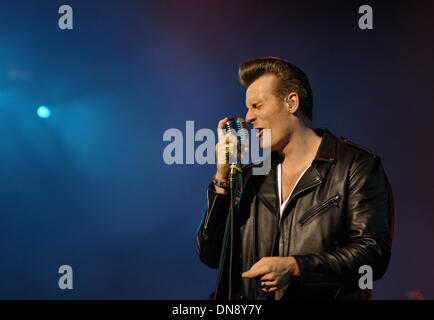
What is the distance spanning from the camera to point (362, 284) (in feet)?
5.21

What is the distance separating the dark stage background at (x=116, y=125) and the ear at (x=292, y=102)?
1135mm

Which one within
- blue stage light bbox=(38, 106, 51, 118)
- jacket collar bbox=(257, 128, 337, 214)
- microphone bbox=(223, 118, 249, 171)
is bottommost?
jacket collar bbox=(257, 128, 337, 214)

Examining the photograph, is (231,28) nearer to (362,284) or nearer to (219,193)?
(219,193)

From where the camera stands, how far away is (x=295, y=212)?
1739 mm

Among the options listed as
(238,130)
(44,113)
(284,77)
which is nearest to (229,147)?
(238,130)

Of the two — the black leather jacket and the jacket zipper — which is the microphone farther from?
the jacket zipper

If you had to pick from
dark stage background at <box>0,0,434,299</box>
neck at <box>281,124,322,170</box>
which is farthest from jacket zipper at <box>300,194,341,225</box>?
dark stage background at <box>0,0,434,299</box>

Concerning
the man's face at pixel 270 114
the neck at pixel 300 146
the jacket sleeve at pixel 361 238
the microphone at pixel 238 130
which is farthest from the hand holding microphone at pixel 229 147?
the jacket sleeve at pixel 361 238

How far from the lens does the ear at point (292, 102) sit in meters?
1.95

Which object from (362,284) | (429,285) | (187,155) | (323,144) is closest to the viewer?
(362,284)

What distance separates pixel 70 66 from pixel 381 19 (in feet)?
Result: 8.28

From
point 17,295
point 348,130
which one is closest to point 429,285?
point 348,130

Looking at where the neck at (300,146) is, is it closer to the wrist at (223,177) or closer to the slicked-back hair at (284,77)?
the slicked-back hair at (284,77)

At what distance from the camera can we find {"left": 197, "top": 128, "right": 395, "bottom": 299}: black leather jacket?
1.53 metres
